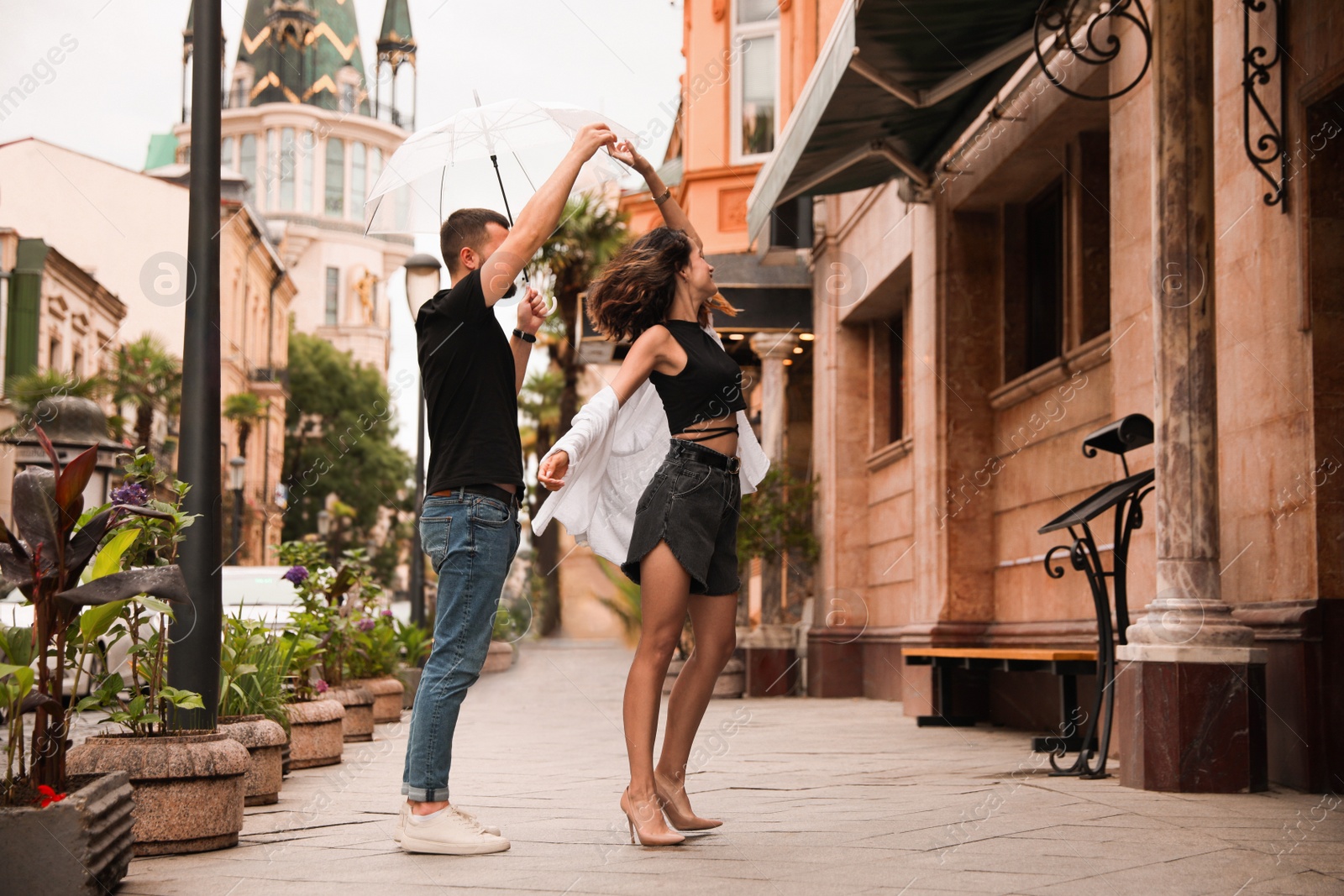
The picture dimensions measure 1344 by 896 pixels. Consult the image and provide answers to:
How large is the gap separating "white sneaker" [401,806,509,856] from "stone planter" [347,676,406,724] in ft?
23.6

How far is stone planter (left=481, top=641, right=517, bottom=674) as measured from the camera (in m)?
23.3

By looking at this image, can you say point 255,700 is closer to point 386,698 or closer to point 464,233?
point 464,233

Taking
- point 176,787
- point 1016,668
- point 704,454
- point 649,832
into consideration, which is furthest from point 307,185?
point 649,832

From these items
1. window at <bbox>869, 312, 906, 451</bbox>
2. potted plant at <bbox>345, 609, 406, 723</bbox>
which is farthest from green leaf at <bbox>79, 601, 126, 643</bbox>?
window at <bbox>869, 312, 906, 451</bbox>

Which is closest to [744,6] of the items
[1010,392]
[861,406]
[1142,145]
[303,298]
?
[861,406]

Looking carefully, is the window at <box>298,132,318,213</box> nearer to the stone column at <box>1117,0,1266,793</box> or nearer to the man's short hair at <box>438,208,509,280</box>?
the stone column at <box>1117,0,1266,793</box>

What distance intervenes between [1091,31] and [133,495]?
514 centimetres

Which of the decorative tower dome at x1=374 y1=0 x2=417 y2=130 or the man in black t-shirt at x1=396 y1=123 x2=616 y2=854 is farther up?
the decorative tower dome at x1=374 y1=0 x2=417 y2=130

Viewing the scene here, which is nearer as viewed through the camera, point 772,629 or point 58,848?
point 58,848

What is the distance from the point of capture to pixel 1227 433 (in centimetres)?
682

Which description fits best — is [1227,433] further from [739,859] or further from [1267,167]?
[739,859]

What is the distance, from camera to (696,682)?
481 centimetres

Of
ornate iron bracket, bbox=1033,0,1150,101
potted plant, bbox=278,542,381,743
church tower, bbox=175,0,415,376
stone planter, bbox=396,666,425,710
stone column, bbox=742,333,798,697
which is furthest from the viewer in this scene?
church tower, bbox=175,0,415,376

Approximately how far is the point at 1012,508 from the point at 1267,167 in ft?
17.3
